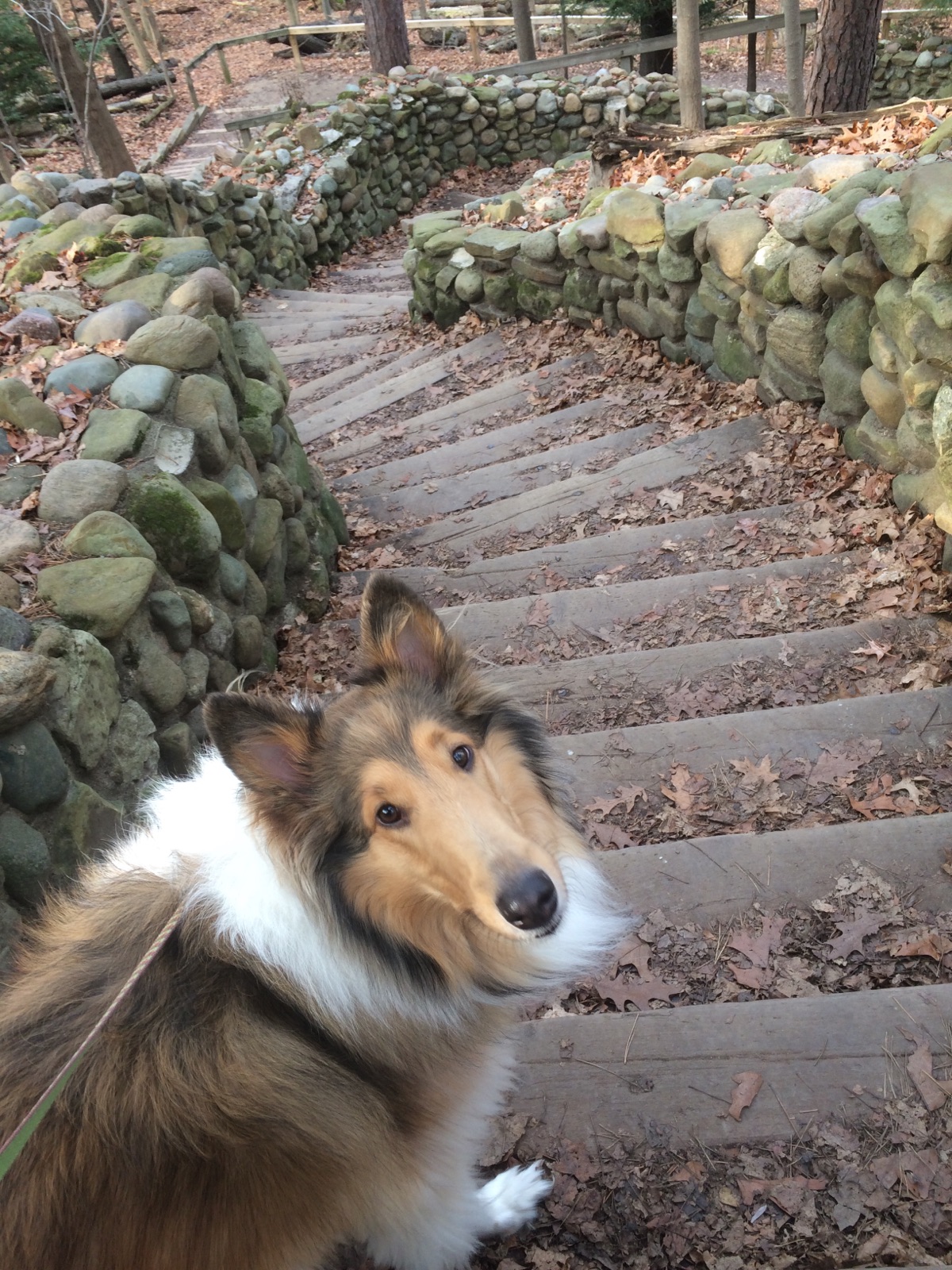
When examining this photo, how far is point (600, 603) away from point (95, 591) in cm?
235

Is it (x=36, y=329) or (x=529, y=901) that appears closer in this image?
(x=529, y=901)

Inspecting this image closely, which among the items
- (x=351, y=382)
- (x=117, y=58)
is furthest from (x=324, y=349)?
(x=117, y=58)

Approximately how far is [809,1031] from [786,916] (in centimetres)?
44

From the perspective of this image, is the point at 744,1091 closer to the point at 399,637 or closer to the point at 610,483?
the point at 399,637

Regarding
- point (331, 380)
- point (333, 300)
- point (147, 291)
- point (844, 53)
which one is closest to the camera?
point (147, 291)

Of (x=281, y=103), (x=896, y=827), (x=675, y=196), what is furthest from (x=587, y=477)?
(x=281, y=103)

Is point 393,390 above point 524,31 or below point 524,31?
below

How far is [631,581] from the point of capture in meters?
4.43

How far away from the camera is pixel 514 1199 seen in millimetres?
2219

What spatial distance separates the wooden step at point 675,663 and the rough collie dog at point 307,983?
1664 mm

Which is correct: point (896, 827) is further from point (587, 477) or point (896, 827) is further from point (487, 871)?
point (587, 477)

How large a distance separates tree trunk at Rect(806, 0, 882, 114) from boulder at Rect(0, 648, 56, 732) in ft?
29.1

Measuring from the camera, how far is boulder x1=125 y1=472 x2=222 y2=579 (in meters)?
3.56

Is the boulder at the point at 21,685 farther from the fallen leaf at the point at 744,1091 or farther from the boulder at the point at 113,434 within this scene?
the fallen leaf at the point at 744,1091
